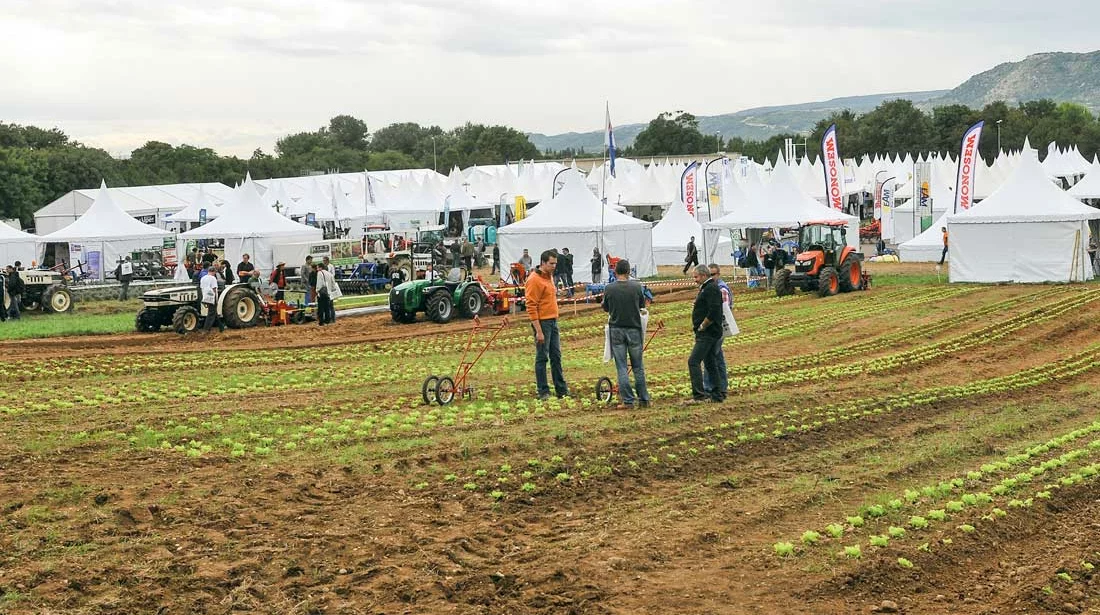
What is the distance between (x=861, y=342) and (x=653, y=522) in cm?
1344

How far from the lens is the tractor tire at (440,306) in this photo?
26.7 meters

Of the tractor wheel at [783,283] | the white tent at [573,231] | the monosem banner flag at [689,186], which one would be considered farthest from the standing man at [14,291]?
the monosem banner flag at [689,186]

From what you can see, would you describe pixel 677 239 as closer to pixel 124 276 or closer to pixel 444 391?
pixel 124 276

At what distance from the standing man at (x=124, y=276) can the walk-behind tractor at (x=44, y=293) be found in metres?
3.67

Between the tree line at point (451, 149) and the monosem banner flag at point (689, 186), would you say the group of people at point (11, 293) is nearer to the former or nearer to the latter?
the monosem banner flag at point (689, 186)

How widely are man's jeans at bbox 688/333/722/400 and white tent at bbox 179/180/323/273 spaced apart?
2734 cm

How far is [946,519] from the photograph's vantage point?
888 cm

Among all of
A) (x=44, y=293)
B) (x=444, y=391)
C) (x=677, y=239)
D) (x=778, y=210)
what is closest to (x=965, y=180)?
(x=778, y=210)

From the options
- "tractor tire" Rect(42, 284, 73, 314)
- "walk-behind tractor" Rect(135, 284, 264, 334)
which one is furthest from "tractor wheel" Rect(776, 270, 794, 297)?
"tractor tire" Rect(42, 284, 73, 314)

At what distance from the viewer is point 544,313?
551 inches

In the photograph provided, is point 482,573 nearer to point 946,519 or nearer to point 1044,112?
point 946,519

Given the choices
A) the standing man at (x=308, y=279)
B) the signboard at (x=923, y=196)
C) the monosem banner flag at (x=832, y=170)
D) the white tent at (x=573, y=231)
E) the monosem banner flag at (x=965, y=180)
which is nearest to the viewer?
the standing man at (x=308, y=279)

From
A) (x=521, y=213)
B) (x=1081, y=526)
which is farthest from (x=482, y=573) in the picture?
(x=521, y=213)

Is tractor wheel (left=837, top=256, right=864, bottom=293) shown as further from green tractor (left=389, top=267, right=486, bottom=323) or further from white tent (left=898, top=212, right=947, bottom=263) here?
white tent (left=898, top=212, right=947, bottom=263)
